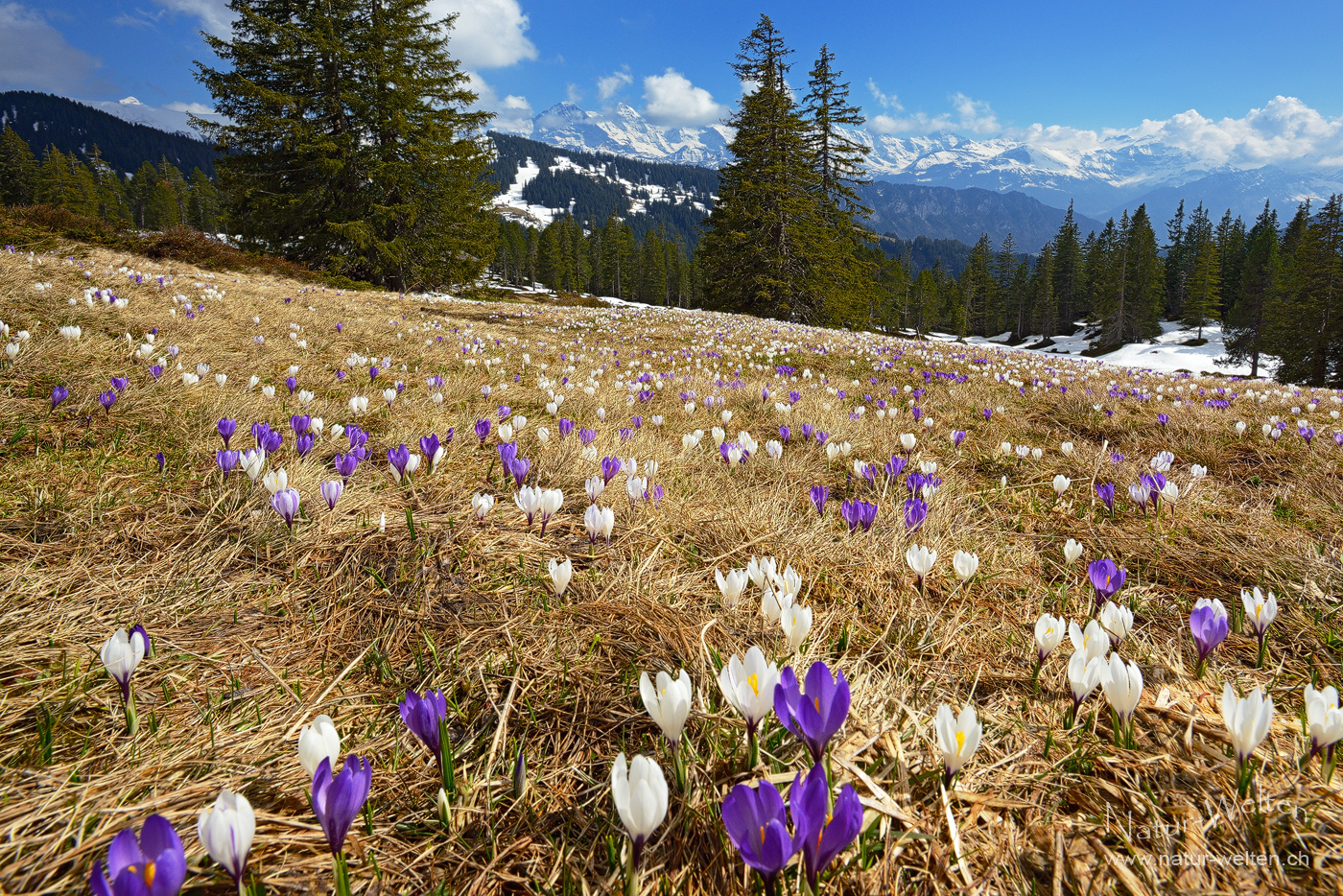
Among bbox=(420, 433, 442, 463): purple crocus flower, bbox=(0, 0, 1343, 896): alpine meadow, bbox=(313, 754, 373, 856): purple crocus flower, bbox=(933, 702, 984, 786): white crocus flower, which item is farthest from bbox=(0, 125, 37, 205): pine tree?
bbox=(933, 702, 984, 786): white crocus flower

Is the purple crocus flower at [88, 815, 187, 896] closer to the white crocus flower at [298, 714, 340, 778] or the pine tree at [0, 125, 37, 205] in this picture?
the white crocus flower at [298, 714, 340, 778]

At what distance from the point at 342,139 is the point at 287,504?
83.6 feet

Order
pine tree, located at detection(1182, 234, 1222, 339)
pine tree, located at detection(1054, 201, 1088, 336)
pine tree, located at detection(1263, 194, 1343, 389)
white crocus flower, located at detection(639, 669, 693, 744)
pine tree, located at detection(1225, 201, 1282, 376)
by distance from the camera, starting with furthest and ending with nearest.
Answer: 1. pine tree, located at detection(1054, 201, 1088, 336)
2. pine tree, located at detection(1182, 234, 1222, 339)
3. pine tree, located at detection(1225, 201, 1282, 376)
4. pine tree, located at detection(1263, 194, 1343, 389)
5. white crocus flower, located at detection(639, 669, 693, 744)

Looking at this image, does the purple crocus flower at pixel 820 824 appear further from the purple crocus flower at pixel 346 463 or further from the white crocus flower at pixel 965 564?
the purple crocus flower at pixel 346 463

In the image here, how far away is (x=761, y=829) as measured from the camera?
0.91 metres

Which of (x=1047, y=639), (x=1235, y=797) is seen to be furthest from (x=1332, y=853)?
(x=1047, y=639)

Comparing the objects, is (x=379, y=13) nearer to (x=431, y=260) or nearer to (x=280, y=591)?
(x=431, y=260)

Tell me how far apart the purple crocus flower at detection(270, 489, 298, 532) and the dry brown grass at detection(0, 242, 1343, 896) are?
0.08 m

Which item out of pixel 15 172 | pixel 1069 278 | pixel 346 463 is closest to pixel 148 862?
pixel 346 463

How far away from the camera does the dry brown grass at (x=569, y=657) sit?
1050 millimetres

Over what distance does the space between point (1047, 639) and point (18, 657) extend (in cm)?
271

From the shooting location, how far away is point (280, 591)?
1.88m

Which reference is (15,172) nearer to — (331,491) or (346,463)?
(346,463)

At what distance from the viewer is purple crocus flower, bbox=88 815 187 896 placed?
77 cm
